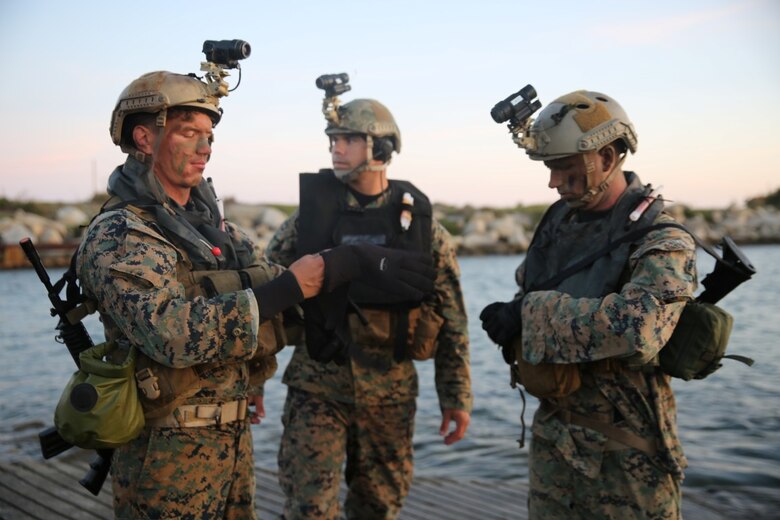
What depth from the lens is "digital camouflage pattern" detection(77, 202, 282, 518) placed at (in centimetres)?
292

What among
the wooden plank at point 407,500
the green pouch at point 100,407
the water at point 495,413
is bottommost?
the water at point 495,413

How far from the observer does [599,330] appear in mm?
3445

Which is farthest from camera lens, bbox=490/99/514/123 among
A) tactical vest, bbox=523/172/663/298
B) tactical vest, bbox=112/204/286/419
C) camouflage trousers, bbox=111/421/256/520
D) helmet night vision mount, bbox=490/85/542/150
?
camouflage trousers, bbox=111/421/256/520

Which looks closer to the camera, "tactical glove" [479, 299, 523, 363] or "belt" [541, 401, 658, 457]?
"belt" [541, 401, 658, 457]

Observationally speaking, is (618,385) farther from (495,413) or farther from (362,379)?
(495,413)

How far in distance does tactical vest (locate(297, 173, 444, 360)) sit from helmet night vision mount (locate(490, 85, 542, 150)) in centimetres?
108

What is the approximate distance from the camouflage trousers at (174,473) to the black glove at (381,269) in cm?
83

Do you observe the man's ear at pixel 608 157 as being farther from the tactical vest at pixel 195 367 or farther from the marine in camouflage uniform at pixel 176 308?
the tactical vest at pixel 195 367

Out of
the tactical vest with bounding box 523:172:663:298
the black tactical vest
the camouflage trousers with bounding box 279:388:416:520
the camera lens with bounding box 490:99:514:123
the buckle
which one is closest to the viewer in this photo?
the buckle

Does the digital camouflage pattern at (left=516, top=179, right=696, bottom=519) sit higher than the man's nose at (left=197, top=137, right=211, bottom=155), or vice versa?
the man's nose at (left=197, top=137, right=211, bottom=155)

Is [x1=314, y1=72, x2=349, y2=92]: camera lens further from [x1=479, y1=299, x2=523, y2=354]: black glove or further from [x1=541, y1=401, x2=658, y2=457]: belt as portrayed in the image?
[x1=541, y1=401, x2=658, y2=457]: belt

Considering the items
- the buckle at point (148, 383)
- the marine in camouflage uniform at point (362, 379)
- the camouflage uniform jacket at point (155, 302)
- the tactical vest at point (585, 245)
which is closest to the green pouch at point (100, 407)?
the buckle at point (148, 383)

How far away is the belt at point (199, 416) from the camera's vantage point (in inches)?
123

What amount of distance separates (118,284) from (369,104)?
2.61m
